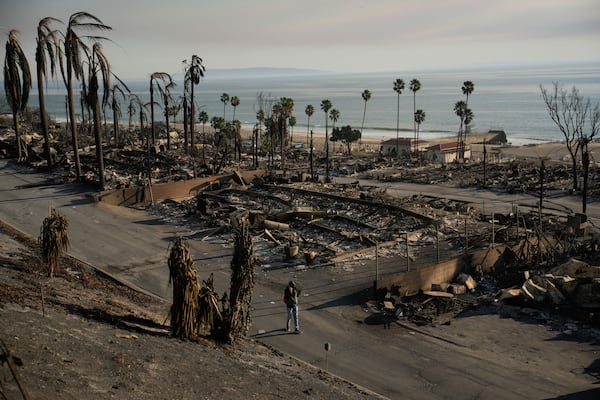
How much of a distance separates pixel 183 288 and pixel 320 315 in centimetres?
660

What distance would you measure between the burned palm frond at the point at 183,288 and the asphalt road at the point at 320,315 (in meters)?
3.34

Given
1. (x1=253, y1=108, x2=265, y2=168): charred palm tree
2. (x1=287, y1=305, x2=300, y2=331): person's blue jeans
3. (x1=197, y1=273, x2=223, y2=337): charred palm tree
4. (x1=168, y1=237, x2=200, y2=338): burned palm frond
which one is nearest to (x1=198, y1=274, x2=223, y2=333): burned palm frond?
(x1=197, y1=273, x2=223, y2=337): charred palm tree

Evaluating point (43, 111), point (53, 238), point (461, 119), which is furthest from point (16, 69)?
point (461, 119)

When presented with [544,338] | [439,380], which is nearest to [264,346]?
[439,380]

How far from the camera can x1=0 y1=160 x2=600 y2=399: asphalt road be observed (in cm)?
1384

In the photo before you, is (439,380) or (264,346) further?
(264,346)

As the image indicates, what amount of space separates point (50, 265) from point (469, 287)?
47.5 feet

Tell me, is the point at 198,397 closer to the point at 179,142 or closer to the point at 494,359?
the point at 494,359

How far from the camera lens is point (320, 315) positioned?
18219 mm

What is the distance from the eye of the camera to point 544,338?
1677cm

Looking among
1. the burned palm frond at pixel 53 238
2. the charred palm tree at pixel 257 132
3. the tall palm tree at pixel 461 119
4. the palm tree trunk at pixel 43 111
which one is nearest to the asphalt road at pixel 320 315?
the burned palm frond at pixel 53 238

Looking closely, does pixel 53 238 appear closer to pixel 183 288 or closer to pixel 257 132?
pixel 183 288

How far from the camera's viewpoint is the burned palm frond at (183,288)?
42.0 ft

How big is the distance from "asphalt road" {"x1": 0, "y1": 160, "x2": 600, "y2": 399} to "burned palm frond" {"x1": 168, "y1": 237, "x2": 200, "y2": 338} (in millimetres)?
3341
